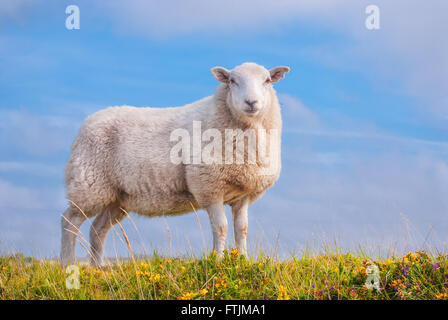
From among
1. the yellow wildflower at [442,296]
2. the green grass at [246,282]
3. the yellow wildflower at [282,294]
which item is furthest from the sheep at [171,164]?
the yellow wildflower at [442,296]

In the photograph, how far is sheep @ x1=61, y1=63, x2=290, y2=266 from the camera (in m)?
7.70

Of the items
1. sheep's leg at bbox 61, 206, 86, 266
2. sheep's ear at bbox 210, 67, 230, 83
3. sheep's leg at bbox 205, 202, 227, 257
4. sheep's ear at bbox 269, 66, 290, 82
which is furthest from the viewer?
sheep's leg at bbox 61, 206, 86, 266

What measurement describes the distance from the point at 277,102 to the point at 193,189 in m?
2.27

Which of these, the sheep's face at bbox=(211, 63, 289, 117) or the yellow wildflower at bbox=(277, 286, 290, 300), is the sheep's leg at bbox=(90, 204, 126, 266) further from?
the yellow wildflower at bbox=(277, 286, 290, 300)

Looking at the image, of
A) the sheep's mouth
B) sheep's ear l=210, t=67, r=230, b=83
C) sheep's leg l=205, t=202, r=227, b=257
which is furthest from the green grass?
sheep's ear l=210, t=67, r=230, b=83

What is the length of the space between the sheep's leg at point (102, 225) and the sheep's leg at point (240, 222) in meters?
2.77

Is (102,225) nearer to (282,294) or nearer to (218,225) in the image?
(218,225)

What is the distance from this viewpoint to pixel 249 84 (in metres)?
7.48

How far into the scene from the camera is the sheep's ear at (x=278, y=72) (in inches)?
315

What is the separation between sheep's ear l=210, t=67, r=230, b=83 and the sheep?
2 centimetres

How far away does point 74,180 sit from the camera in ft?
30.1

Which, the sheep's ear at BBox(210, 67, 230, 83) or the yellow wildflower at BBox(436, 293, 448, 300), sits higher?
the sheep's ear at BBox(210, 67, 230, 83)
